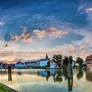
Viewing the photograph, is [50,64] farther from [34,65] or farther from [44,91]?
[44,91]

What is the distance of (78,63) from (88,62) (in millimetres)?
7070

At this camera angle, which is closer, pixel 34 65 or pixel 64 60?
pixel 64 60

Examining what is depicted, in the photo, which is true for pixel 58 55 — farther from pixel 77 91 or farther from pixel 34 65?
pixel 77 91

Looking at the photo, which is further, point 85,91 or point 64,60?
point 64,60

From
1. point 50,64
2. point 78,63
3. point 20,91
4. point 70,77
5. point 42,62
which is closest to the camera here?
point 20,91

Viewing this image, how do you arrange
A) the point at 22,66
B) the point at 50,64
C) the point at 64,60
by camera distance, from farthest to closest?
the point at 22,66
the point at 50,64
the point at 64,60

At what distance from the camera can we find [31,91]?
15875 mm

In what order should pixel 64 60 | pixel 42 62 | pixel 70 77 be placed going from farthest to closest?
pixel 42 62 → pixel 64 60 → pixel 70 77

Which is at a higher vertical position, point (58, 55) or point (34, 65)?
point (58, 55)

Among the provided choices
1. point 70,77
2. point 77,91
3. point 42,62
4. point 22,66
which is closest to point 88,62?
point 42,62

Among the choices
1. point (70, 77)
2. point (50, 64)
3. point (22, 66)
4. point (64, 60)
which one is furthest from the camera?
point (22, 66)

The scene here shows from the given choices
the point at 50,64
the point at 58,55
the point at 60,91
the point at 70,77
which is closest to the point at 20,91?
the point at 60,91

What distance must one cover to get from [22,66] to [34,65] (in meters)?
13.3

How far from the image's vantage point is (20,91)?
1566 centimetres
